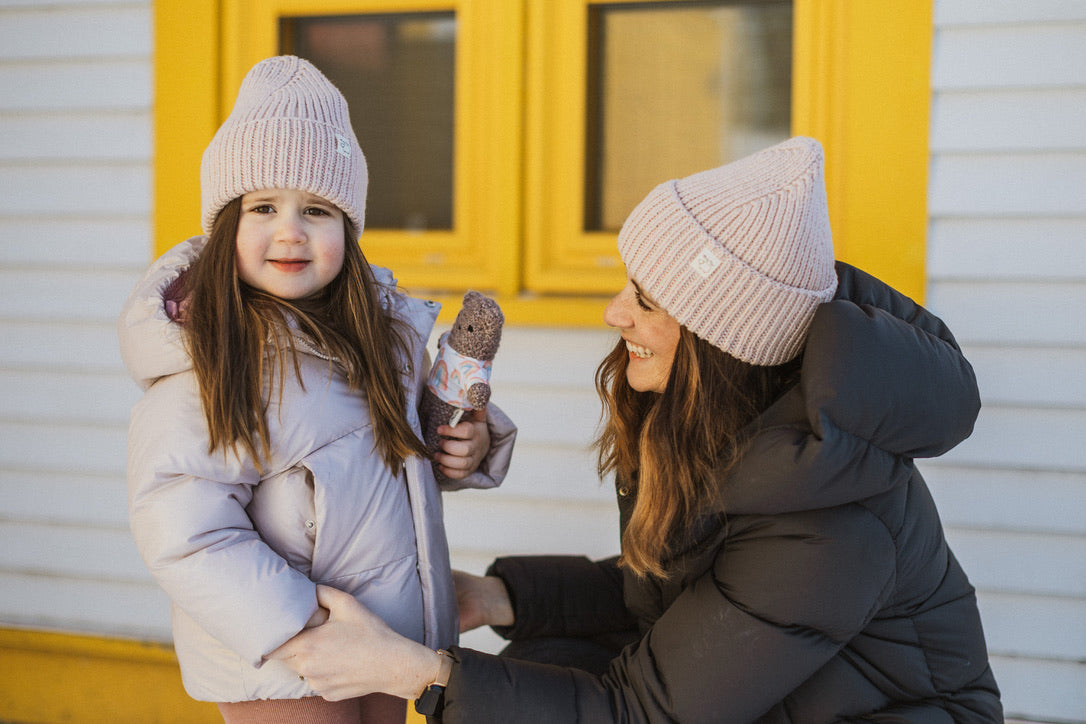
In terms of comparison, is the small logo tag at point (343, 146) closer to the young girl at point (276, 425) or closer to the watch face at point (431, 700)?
the young girl at point (276, 425)

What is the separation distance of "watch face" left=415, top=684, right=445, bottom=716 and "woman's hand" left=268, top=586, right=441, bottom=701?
0.05 ft

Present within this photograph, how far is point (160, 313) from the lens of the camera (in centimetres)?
170

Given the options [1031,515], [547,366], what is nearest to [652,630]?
[547,366]

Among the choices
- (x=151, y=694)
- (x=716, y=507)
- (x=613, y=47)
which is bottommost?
(x=151, y=694)

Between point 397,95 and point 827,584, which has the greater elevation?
point 397,95

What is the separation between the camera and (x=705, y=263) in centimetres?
160

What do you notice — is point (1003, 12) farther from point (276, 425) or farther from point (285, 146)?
point (276, 425)

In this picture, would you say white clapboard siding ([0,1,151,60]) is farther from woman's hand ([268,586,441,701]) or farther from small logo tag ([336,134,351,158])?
woman's hand ([268,586,441,701])

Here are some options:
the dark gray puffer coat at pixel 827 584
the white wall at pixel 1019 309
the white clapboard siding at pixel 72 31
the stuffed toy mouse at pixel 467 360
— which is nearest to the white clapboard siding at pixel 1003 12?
the white wall at pixel 1019 309

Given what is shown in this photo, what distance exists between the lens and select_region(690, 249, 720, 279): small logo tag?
159cm

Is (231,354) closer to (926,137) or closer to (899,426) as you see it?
(899,426)

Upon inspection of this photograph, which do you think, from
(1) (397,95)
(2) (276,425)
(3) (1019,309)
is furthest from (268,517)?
(3) (1019,309)

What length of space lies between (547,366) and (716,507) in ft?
4.25

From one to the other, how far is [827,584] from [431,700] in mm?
689
